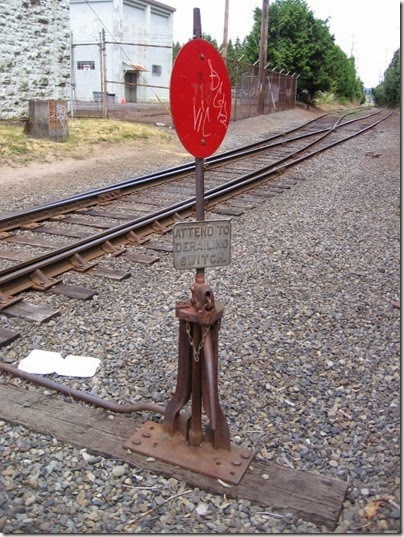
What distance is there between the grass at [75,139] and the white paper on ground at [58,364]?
803 cm

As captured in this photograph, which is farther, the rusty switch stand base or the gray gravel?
the rusty switch stand base

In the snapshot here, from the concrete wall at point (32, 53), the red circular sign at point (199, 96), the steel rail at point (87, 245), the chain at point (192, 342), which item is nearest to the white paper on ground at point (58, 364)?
the chain at point (192, 342)

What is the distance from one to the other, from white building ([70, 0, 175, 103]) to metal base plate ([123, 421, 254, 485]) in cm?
3192

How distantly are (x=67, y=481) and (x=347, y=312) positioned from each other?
2939 millimetres

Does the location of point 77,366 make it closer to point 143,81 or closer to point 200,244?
point 200,244

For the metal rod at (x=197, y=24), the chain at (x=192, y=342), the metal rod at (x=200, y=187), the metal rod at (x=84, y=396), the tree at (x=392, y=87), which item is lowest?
the metal rod at (x=84, y=396)

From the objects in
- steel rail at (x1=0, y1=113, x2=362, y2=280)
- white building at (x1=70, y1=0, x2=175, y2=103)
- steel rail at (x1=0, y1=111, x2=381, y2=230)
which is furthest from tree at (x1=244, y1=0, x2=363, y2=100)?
steel rail at (x1=0, y1=113, x2=362, y2=280)

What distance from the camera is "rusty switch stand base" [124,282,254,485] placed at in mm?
2873

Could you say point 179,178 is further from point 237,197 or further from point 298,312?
point 298,312

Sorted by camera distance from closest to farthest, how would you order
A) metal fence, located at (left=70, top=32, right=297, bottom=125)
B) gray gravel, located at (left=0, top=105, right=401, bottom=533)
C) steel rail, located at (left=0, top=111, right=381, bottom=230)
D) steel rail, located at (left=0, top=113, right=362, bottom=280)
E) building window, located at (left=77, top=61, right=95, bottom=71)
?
1. gray gravel, located at (left=0, top=105, right=401, bottom=533)
2. steel rail, located at (left=0, top=113, right=362, bottom=280)
3. steel rail, located at (left=0, top=111, right=381, bottom=230)
4. metal fence, located at (left=70, top=32, right=297, bottom=125)
5. building window, located at (left=77, top=61, right=95, bottom=71)

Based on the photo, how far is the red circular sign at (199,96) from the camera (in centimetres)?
271

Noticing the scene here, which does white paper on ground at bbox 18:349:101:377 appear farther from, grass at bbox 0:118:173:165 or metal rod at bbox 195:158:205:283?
grass at bbox 0:118:173:165

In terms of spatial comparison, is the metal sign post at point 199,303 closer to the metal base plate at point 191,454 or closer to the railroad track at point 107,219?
the metal base plate at point 191,454

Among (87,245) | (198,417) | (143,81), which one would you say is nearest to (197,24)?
(198,417)
